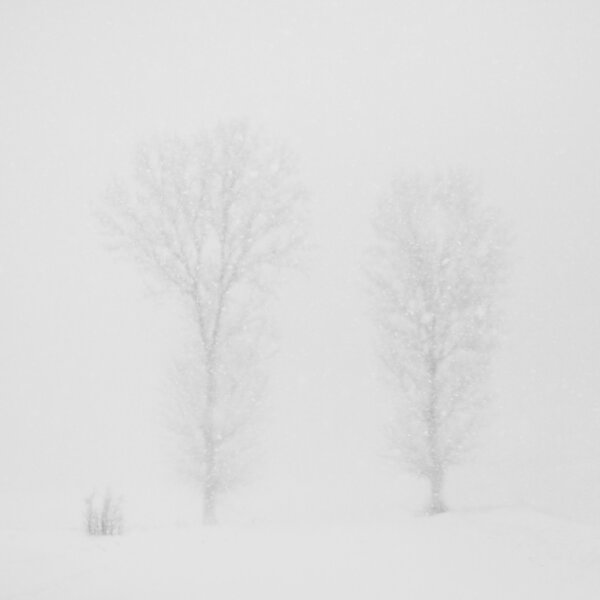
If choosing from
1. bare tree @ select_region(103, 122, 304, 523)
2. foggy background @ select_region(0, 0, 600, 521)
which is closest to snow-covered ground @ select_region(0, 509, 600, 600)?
bare tree @ select_region(103, 122, 304, 523)

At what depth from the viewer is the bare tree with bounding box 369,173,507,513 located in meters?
17.9

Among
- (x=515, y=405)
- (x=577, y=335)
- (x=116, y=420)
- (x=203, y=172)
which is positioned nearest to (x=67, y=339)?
(x=116, y=420)

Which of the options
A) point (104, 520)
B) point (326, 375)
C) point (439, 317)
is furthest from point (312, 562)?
point (326, 375)

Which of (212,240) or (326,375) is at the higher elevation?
(212,240)

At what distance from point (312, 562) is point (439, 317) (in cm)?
988

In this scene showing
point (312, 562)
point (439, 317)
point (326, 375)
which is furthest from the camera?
point (326, 375)

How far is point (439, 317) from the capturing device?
1814 cm

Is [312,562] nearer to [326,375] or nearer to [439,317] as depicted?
[439,317]

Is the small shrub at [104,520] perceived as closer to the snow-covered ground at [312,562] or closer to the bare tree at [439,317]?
the snow-covered ground at [312,562]

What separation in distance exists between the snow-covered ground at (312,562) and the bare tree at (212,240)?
162 inches

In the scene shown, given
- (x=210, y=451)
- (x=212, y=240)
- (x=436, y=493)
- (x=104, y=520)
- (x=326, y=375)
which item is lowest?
(x=436, y=493)

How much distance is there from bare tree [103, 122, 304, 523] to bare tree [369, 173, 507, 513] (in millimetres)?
3977

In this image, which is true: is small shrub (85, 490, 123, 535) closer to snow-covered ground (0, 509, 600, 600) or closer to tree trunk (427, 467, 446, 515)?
snow-covered ground (0, 509, 600, 600)

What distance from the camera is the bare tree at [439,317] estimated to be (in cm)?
1789
